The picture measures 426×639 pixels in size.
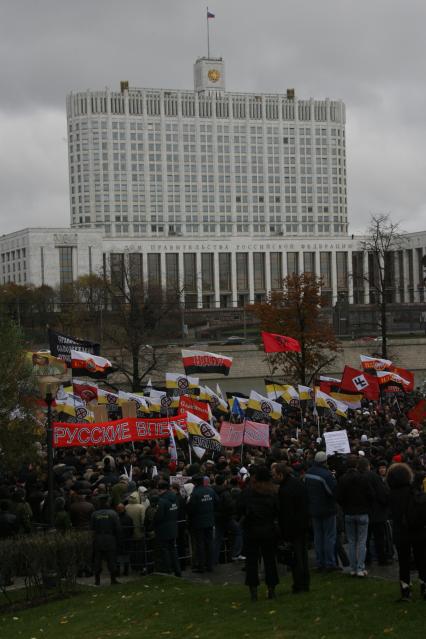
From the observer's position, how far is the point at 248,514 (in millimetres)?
12570

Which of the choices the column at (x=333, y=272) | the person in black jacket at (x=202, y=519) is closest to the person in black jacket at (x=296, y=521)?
the person in black jacket at (x=202, y=519)

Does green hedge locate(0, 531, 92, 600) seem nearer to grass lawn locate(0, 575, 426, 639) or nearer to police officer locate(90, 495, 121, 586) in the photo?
police officer locate(90, 495, 121, 586)

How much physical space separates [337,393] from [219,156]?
154 meters

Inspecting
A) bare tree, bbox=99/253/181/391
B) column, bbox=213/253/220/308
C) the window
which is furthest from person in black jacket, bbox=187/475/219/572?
column, bbox=213/253/220/308

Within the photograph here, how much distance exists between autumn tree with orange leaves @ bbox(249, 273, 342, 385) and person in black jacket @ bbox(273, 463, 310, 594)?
38860mm

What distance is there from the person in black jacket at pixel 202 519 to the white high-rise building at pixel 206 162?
15907 cm

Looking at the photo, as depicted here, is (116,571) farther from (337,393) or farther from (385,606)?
(337,393)

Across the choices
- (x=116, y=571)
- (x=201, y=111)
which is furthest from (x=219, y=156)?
(x=116, y=571)

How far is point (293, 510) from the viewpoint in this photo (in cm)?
1260

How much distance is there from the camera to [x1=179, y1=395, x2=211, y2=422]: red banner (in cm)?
2730

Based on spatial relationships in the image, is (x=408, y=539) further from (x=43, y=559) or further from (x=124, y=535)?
(x=124, y=535)

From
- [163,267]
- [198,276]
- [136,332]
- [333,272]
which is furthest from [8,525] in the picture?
[333,272]

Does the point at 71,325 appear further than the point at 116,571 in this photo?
Yes

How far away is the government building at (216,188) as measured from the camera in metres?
162
